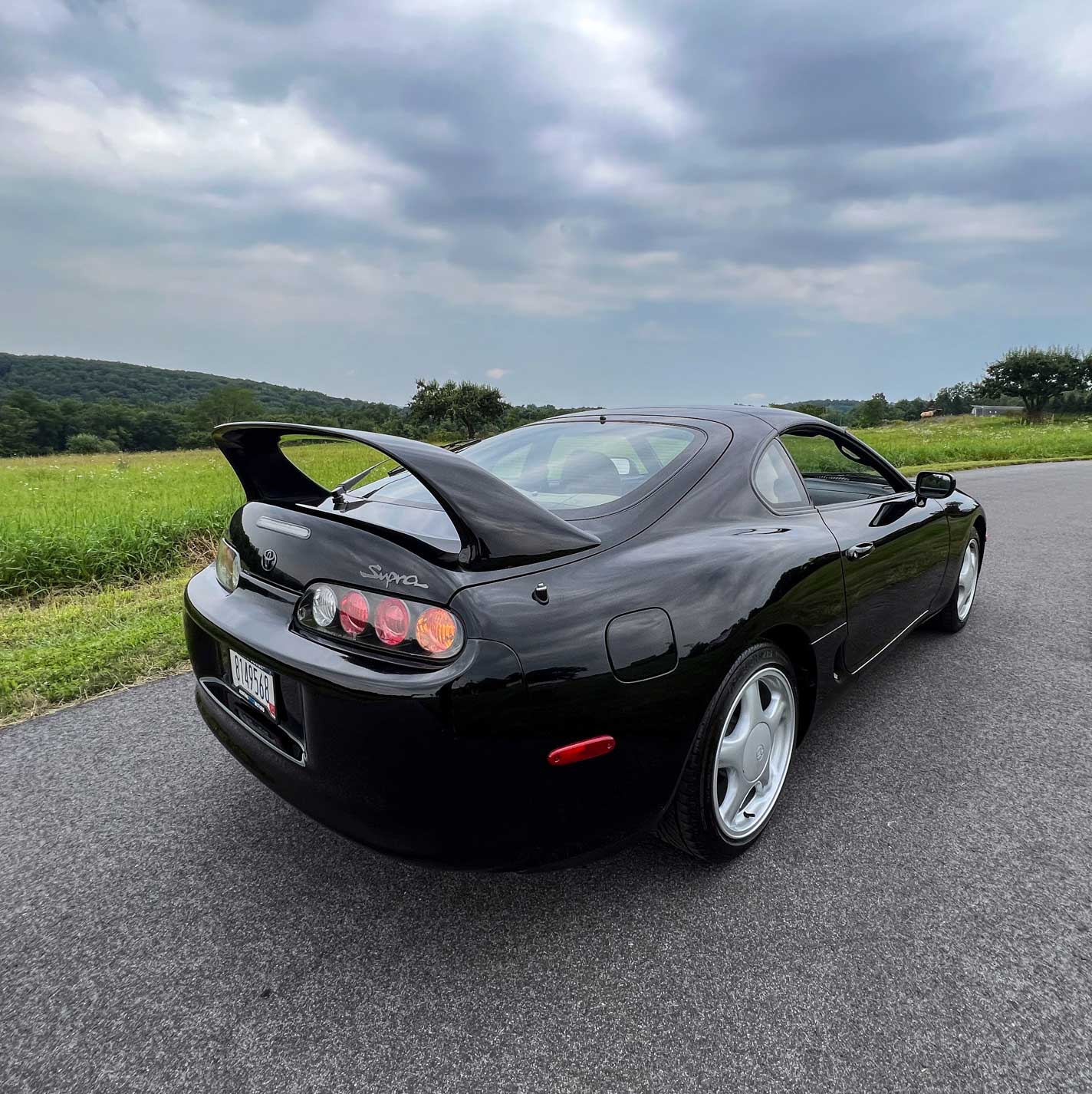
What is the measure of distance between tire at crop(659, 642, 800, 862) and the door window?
100cm

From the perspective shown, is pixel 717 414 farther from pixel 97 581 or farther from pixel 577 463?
pixel 97 581

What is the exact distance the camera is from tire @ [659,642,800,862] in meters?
1.85

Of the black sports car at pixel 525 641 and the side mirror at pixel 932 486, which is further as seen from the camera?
the side mirror at pixel 932 486

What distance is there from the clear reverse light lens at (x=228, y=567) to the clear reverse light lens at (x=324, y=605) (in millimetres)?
459

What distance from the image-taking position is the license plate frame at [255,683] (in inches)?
68.6

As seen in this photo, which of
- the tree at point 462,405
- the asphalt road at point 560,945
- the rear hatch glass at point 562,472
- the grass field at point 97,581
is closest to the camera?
the asphalt road at point 560,945

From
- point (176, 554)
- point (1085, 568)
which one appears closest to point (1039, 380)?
point (1085, 568)

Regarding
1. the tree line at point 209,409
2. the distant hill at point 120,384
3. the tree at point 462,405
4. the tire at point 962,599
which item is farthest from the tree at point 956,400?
the tire at point 962,599

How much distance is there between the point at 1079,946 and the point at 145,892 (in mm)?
2416

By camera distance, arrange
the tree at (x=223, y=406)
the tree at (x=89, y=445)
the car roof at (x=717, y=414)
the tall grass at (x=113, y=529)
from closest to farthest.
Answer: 1. the car roof at (x=717, y=414)
2. the tall grass at (x=113, y=529)
3. the tree at (x=89, y=445)
4. the tree at (x=223, y=406)

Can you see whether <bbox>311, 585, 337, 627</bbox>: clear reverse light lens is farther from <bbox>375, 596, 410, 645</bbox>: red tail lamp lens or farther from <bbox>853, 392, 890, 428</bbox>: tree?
<bbox>853, 392, 890, 428</bbox>: tree

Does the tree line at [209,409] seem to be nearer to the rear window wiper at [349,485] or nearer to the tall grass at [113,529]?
the tall grass at [113,529]

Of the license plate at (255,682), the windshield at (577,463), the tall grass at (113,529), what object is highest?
the windshield at (577,463)

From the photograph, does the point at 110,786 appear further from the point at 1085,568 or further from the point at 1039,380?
the point at 1039,380
